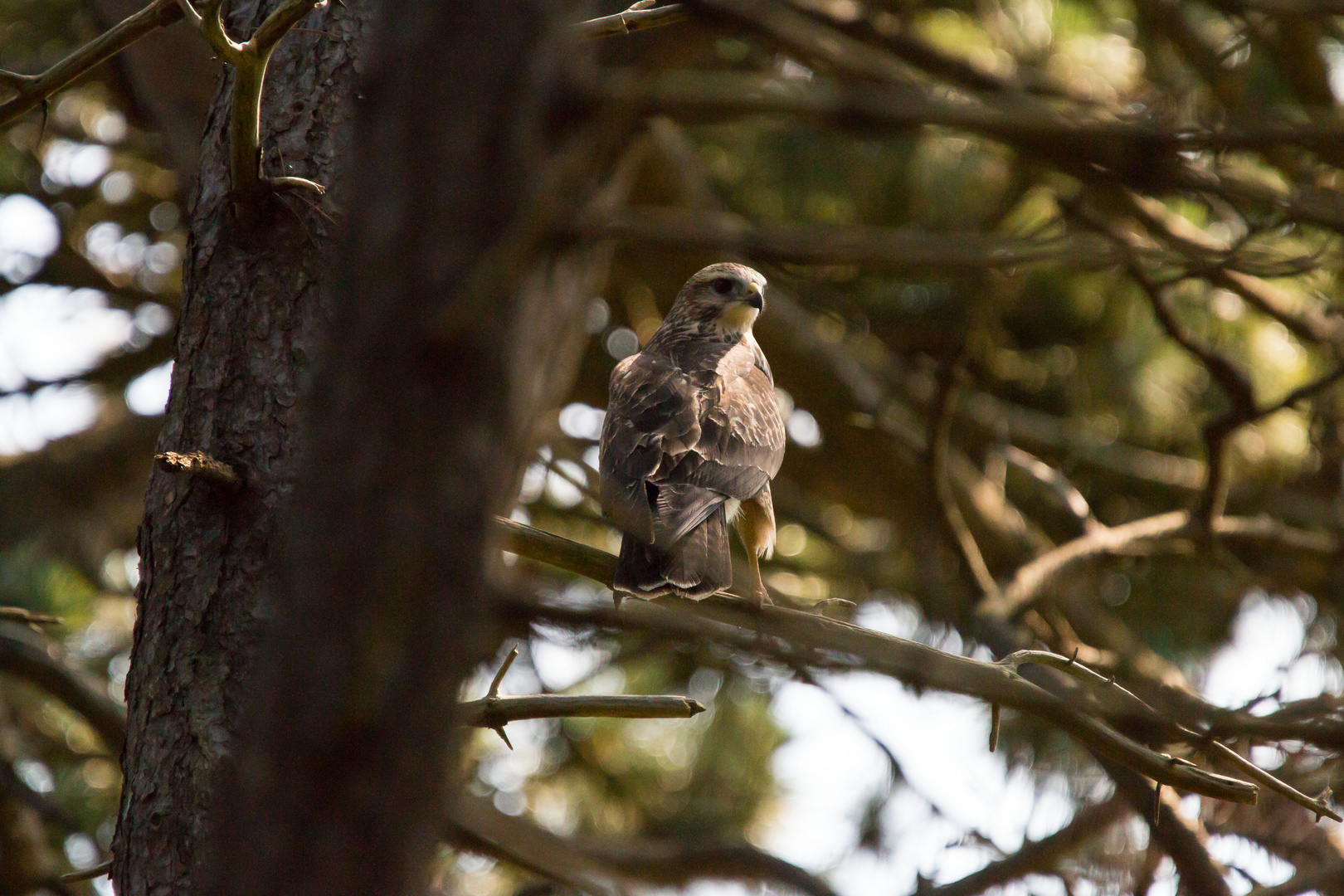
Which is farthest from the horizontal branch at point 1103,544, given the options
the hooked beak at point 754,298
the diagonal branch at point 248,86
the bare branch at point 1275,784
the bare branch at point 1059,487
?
the diagonal branch at point 248,86

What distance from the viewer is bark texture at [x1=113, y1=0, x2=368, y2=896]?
92.3 inches

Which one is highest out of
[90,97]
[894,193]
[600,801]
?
[90,97]

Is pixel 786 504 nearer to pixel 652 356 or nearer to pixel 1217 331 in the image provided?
pixel 652 356

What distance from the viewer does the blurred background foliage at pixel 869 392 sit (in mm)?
5387

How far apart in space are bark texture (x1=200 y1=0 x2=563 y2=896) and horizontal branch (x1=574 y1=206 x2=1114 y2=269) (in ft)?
0.37

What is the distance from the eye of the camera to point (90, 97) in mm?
7312

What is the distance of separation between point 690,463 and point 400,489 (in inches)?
105

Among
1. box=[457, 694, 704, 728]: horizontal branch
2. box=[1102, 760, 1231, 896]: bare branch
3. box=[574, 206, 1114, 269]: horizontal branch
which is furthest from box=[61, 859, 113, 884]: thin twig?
box=[1102, 760, 1231, 896]: bare branch

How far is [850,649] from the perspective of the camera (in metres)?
1.62

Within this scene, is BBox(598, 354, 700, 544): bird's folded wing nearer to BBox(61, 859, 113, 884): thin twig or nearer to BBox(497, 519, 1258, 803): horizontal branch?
BBox(497, 519, 1258, 803): horizontal branch

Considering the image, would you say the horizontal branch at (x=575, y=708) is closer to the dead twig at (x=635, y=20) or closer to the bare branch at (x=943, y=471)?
the dead twig at (x=635, y=20)

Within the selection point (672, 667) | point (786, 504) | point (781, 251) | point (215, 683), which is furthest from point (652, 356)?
point (781, 251)

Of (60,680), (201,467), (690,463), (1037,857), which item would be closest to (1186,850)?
(1037,857)

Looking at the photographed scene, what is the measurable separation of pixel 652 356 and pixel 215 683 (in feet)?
9.00
